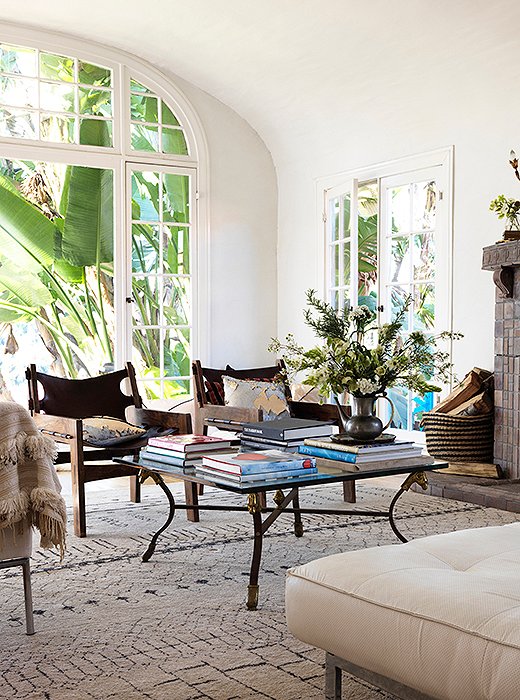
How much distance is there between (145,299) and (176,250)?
0.49 meters

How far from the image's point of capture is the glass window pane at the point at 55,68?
7.17 meters

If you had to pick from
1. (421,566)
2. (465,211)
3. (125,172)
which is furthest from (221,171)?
(421,566)

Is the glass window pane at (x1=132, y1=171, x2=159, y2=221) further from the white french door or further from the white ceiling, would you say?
the white ceiling

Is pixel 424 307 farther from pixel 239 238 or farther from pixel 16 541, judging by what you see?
pixel 16 541

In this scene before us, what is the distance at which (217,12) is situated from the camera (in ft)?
19.3

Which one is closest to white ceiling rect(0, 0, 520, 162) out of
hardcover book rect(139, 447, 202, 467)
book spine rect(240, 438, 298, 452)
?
book spine rect(240, 438, 298, 452)

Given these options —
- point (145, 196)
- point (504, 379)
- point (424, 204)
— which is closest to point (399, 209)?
point (424, 204)

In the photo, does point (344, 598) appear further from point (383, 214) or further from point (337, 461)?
point (383, 214)

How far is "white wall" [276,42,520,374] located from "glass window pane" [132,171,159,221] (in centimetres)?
151

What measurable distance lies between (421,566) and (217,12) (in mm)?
4603

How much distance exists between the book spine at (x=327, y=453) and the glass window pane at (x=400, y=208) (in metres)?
3.12

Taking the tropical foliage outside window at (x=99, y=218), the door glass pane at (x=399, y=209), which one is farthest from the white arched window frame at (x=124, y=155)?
the door glass pane at (x=399, y=209)

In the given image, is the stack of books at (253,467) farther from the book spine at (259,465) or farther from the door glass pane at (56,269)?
the door glass pane at (56,269)

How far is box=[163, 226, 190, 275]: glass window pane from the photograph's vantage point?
7484mm
